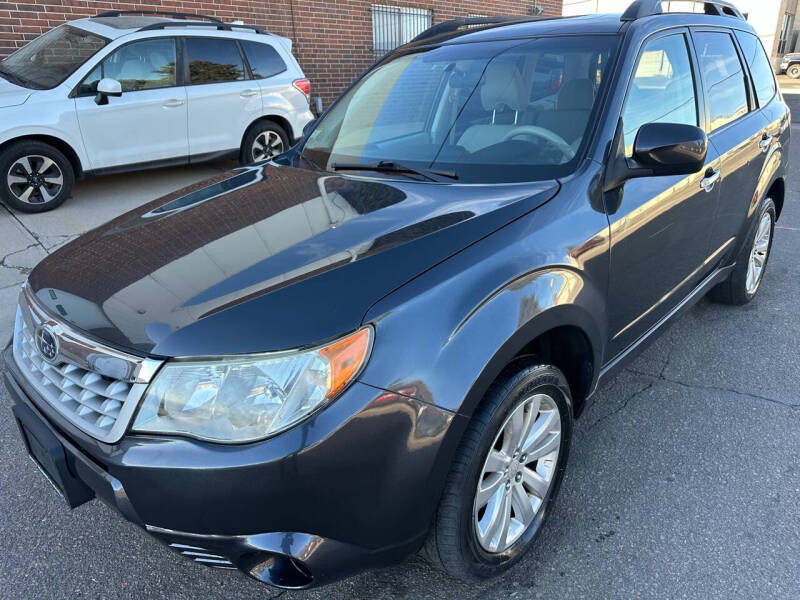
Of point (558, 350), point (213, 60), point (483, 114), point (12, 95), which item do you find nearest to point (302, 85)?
point (213, 60)

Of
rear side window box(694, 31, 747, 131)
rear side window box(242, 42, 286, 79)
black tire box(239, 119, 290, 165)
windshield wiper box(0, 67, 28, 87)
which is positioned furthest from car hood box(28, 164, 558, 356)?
rear side window box(242, 42, 286, 79)

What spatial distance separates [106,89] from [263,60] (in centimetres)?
207

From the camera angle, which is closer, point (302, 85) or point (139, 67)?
point (139, 67)

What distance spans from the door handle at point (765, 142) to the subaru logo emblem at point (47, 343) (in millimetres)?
3594

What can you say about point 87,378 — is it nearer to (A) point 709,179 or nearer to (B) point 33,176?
(A) point 709,179

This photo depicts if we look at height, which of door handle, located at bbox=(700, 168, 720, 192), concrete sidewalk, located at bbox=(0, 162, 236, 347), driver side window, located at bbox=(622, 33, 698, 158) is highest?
driver side window, located at bbox=(622, 33, 698, 158)

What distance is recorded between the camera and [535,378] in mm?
Result: 1946

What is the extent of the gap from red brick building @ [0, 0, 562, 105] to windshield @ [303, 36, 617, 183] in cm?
635

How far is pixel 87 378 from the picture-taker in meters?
1.70

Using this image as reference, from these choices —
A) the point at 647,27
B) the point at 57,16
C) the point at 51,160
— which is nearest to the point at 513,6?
the point at 57,16

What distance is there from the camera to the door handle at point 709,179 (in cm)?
283

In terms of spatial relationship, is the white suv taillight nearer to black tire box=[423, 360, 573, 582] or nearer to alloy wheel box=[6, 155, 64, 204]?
alloy wheel box=[6, 155, 64, 204]

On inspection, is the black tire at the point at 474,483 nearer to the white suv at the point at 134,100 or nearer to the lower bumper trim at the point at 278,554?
the lower bumper trim at the point at 278,554

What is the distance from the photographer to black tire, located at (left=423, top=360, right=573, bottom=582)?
5.76 feet
